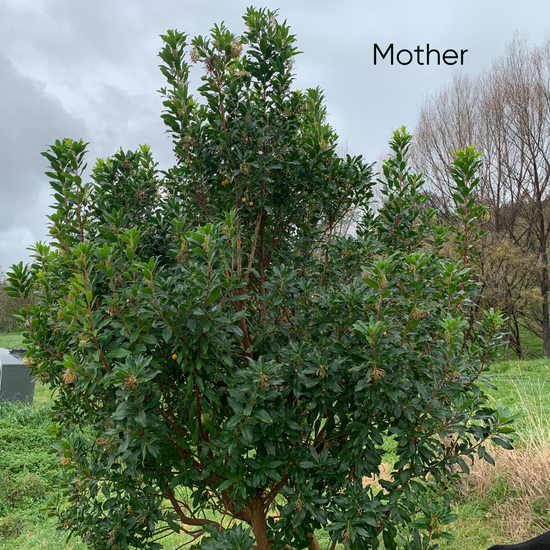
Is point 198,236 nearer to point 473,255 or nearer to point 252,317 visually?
point 252,317

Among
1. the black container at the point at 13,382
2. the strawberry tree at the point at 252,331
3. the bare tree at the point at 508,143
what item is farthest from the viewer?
the bare tree at the point at 508,143

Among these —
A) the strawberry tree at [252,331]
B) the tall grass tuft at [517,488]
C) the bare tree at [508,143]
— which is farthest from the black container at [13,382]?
the bare tree at [508,143]

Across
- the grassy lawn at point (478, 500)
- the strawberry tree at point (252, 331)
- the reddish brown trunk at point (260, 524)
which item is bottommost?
the grassy lawn at point (478, 500)

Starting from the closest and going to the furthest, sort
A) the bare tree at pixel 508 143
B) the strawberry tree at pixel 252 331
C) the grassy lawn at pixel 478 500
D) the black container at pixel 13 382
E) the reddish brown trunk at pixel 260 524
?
the strawberry tree at pixel 252 331 < the reddish brown trunk at pixel 260 524 < the grassy lawn at pixel 478 500 < the black container at pixel 13 382 < the bare tree at pixel 508 143

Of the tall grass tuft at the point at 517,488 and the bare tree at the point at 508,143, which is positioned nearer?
the tall grass tuft at the point at 517,488

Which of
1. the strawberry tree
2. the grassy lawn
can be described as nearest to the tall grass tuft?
the grassy lawn


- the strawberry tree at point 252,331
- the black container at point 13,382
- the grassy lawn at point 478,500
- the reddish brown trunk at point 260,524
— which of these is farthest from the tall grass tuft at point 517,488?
the black container at point 13,382

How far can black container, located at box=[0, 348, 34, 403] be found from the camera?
902 cm

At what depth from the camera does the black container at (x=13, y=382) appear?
9016 millimetres

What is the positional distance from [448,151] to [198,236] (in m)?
16.5

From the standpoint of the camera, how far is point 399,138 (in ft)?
8.84

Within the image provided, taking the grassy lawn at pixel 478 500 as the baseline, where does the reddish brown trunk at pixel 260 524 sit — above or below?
above

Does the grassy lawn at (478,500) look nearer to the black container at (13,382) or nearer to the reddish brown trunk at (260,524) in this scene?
the reddish brown trunk at (260,524)

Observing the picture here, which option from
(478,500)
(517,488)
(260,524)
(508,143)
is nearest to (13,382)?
(260,524)
